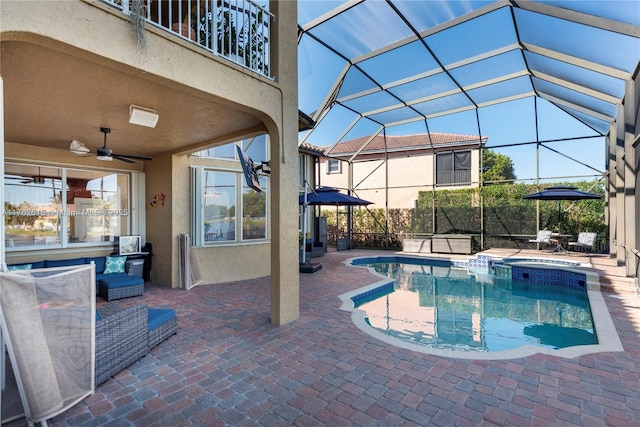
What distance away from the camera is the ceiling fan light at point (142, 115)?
4734 millimetres

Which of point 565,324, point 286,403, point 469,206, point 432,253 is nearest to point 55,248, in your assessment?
point 286,403

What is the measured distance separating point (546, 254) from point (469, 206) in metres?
4.09

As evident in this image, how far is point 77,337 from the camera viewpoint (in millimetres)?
3207

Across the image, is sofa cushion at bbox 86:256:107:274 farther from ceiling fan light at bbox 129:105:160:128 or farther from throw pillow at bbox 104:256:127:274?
ceiling fan light at bbox 129:105:160:128

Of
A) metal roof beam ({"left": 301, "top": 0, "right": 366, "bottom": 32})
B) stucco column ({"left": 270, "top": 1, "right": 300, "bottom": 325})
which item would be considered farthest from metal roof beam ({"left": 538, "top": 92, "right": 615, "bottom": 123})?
stucco column ({"left": 270, "top": 1, "right": 300, "bottom": 325})

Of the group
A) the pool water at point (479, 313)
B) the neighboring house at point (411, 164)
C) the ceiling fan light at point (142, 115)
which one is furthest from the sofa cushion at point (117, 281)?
the neighboring house at point (411, 164)

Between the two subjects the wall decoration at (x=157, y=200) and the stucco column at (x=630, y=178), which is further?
the wall decoration at (x=157, y=200)

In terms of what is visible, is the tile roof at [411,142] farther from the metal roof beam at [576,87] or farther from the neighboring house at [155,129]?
the neighboring house at [155,129]

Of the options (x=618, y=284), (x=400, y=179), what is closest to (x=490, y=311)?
(x=618, y=284)

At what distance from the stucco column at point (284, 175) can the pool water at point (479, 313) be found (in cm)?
201

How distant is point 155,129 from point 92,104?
145 centimetres

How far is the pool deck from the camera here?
3064 millimetres

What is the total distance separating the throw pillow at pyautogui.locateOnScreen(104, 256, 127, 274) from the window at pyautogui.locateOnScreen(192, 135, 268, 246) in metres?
1.81

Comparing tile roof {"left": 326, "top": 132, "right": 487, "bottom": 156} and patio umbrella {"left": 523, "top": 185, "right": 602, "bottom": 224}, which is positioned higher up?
tile roof {"left": 326, "top": 132, "right": 487, "bottom": 156}
